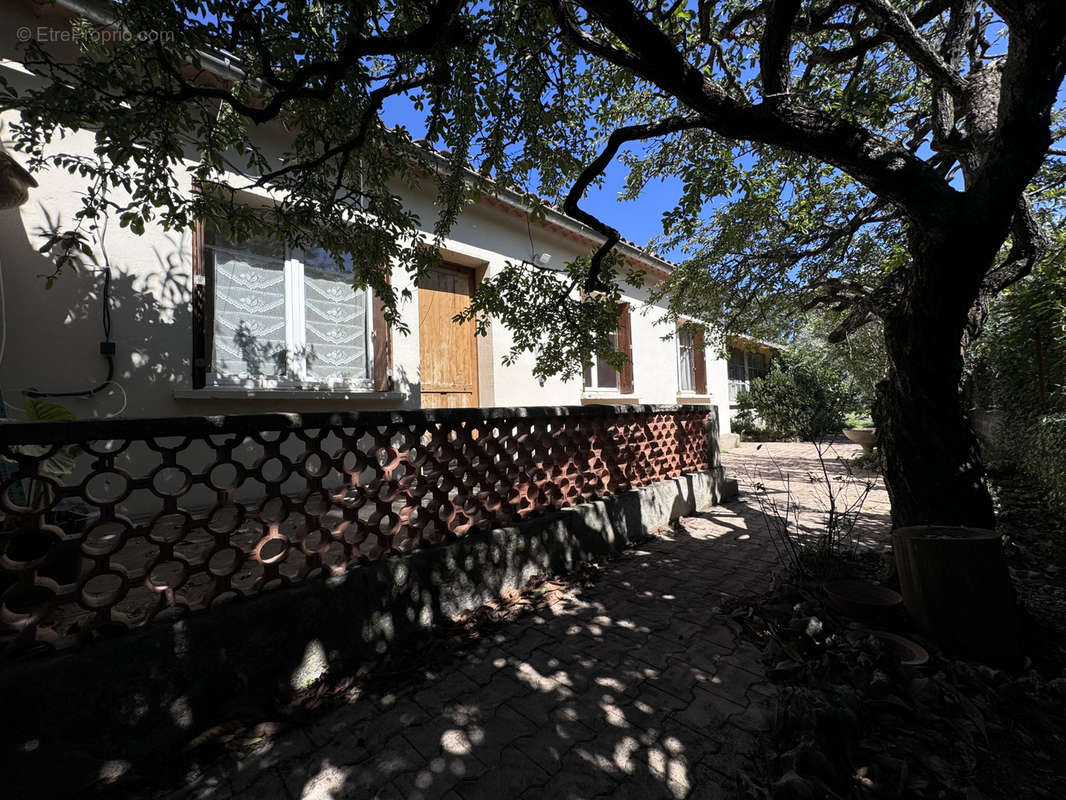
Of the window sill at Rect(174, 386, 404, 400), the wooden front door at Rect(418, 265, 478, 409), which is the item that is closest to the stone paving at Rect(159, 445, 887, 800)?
the window sill at Rect(174, 386, 404, 400)

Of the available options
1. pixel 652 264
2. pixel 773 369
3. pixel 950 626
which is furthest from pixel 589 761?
pixel 773 369

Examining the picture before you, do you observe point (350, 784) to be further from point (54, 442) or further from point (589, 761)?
point (54, 442)

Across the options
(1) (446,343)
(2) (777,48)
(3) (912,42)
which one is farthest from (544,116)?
(1) (446,343)

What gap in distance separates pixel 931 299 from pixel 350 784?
151 inches

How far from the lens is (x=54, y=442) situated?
5.27ft

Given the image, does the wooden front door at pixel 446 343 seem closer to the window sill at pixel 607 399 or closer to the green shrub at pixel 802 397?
the window sill at pixel 607 399

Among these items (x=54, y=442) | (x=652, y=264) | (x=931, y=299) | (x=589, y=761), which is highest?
(x=652, y=264)

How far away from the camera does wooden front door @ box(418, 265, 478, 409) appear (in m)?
5.69

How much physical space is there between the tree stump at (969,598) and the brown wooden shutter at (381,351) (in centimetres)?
493

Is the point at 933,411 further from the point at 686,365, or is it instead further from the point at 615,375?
the point at 686,365

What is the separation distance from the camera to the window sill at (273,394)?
12.7 ft

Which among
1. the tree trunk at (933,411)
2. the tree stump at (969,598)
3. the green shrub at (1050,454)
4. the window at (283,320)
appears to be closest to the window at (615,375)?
the window at (283,320)

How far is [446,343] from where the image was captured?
5.94m

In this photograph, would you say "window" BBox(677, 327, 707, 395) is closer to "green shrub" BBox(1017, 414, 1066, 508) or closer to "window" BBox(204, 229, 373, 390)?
"green shrub" BBox(1017, 414, 1066, 508)
